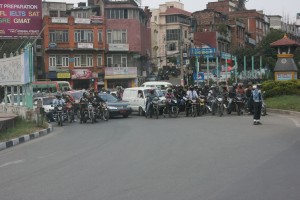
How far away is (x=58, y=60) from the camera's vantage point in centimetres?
5988

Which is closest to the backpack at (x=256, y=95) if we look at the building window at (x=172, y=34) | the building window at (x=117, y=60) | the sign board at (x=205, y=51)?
the building window at (x=117, y=60)

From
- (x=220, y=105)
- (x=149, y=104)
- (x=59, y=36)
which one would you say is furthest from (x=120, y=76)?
(x=220, y=105)

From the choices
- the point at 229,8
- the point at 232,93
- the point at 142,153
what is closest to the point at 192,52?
the point at 229,8

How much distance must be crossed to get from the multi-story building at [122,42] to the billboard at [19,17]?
32.5 metres

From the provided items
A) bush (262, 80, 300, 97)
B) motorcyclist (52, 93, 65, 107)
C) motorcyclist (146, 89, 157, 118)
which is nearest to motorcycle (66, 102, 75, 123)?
motorcyclist (52, 93, 65, 107)

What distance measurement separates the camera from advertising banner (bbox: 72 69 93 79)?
60031mm

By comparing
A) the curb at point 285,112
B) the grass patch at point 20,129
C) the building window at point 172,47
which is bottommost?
the grass patch at point 20,129

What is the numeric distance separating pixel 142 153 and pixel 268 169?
3.63m

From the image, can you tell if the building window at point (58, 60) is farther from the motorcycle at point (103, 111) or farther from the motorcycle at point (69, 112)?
the motorcycle at point (103, 111)

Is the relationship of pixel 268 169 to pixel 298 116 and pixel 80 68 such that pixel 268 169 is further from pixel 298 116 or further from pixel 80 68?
pixel 80 68

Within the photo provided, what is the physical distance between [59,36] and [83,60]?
4273 millimetres

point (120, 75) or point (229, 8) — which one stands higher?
point (229, 8)

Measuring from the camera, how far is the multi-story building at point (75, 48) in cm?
5922

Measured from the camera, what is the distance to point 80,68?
60812 millimetres
